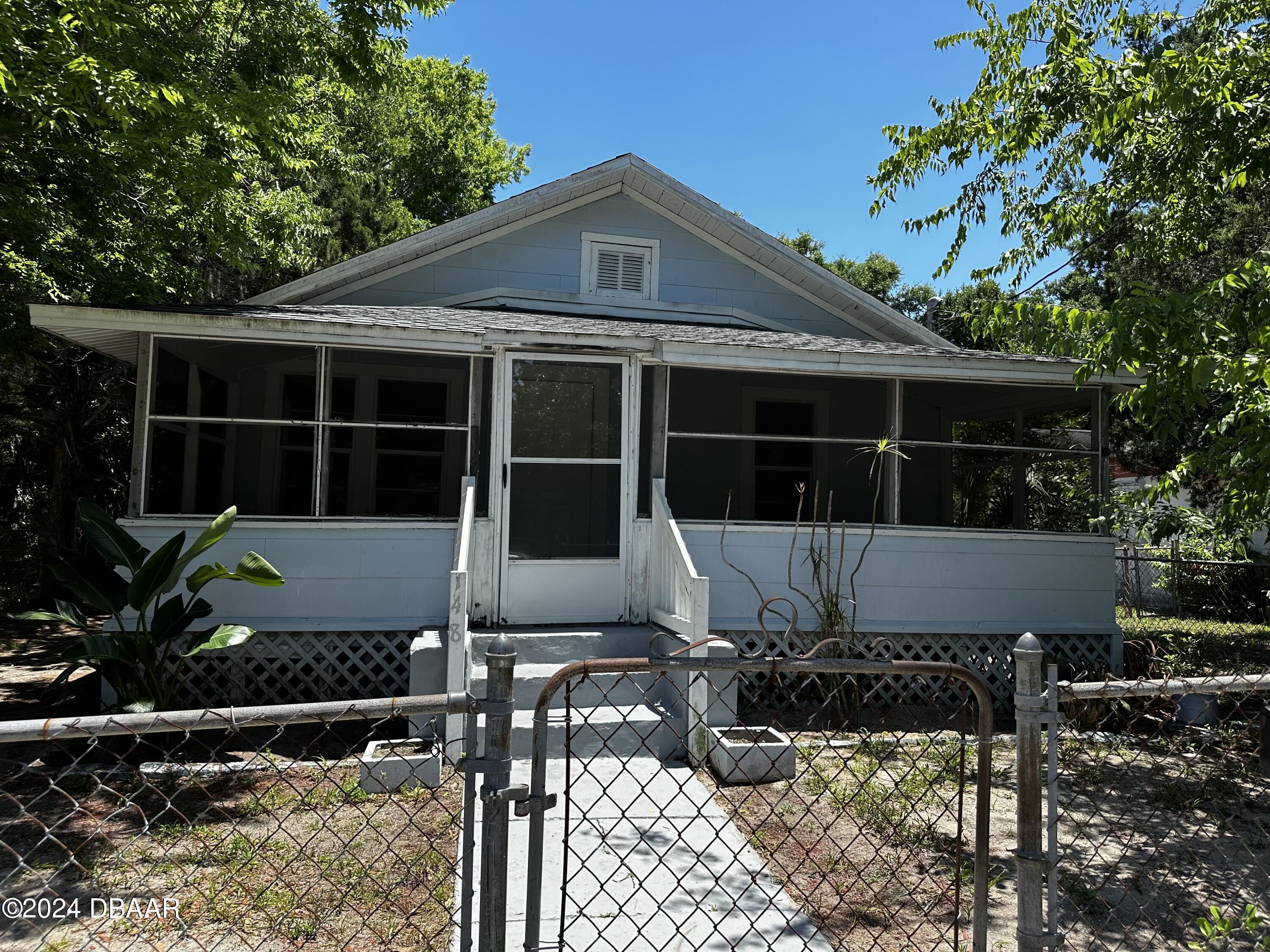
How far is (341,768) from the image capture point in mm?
6520

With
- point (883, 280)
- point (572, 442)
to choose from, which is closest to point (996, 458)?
point (572, 442)

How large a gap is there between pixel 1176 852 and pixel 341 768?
218 inches

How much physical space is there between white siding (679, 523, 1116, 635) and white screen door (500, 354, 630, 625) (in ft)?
2.91

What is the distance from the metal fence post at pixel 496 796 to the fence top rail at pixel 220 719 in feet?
0.32

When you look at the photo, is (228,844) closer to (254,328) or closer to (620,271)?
(254,328)

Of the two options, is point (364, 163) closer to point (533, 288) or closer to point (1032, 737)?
point (533, 288)

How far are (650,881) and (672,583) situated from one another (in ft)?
11.8

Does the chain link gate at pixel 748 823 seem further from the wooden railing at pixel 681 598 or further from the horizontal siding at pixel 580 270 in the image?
the horizontal siding at pixel 580 270

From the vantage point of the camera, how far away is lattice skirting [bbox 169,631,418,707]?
26.8 ft

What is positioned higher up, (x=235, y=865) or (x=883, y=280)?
(x=883, y=280)

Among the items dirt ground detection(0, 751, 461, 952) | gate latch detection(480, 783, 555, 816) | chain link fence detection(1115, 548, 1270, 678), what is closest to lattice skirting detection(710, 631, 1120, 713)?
chain link fence detection(1115, 548, 1270, 678)

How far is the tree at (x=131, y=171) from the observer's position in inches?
287

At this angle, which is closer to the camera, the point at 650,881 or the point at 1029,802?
the point at 1029,802

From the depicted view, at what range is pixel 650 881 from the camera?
14.9 feet
